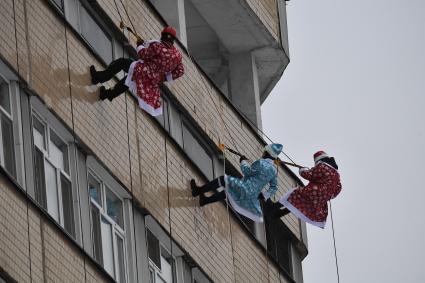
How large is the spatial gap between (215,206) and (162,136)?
82.5 inches

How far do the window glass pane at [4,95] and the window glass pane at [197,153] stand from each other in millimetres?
6108

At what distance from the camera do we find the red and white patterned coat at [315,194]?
34562mm

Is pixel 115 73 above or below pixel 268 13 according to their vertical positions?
below

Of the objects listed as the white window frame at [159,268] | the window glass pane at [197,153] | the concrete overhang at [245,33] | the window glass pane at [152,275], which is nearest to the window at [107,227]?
the window glass pane at [152,275]

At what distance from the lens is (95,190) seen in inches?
1173

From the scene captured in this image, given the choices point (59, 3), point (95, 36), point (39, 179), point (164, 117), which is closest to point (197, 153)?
point (164, 117)

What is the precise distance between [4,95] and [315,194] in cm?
835

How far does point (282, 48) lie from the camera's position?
39500mm

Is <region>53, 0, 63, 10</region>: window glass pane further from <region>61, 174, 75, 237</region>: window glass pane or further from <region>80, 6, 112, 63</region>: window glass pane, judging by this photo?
<region>61, 174, 75, 237</region>: window glass pane

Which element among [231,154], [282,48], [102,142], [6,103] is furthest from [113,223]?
[282,48]

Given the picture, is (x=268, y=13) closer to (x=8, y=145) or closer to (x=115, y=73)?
(x=115, y=73)

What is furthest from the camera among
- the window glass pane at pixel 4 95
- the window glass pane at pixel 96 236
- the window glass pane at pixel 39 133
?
the window glass pane at pixel 96 236

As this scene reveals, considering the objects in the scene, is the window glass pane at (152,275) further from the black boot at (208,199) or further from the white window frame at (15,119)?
the white window frame at (15,119)

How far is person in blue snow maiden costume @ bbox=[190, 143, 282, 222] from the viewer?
33281 millimetres
